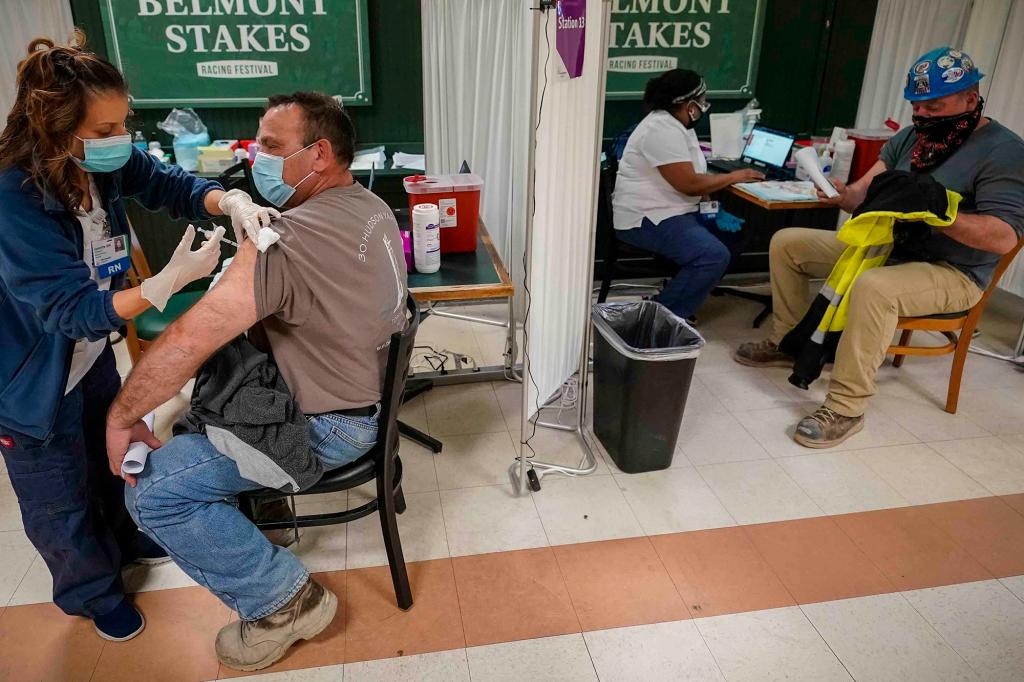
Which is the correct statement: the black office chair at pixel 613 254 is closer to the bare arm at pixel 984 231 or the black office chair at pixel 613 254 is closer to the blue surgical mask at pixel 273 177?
the bare arm at pixel 984 231

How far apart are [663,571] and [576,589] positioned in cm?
27

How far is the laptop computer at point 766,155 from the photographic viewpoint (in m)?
3.62

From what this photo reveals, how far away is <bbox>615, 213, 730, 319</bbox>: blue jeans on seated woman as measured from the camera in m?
3.19

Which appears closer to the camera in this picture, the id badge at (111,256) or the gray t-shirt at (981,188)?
the id badge at (111,256)

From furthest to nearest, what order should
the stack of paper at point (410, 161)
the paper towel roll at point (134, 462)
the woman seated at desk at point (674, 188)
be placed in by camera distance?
1. the stack of paper at point (410, 161)
2. the woman seated at desk at point (674, 188)
3. the paper towel roll at point (134, 462)

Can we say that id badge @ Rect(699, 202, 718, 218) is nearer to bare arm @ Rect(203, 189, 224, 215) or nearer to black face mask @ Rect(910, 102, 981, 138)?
black face mask @ Rect(910, 102, 981, 138)

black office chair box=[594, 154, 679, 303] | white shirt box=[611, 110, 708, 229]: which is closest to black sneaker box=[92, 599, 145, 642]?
black office chair box=[594, 154, 679, 303]

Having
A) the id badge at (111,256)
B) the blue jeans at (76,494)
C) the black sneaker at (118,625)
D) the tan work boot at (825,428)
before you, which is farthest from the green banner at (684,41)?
the black sneaker at (118,625)

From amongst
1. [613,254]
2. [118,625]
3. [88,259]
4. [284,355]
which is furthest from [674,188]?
[118,625]

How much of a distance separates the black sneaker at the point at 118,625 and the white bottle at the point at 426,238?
4.15 ft

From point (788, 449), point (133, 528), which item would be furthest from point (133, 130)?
point (788, 449)

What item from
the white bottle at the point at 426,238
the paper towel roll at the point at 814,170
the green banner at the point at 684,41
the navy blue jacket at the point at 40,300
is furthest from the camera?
the green banner at the point at 684,41

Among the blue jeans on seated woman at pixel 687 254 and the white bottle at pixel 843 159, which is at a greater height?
the white bottle at pixel 843 159

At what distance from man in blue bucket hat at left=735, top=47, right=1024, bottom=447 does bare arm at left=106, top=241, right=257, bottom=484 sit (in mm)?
2079
